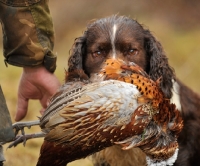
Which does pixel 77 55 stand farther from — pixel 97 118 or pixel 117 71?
pixel 97 118

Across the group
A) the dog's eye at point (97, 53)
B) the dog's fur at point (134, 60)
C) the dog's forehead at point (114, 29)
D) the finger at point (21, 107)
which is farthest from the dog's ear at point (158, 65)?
the finger at point (21, 107)

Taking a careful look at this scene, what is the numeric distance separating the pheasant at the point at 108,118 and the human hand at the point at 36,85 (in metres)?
0.58

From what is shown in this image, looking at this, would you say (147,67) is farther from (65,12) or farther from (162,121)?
(65,12)

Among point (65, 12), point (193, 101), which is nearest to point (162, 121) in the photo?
point (193, 101)

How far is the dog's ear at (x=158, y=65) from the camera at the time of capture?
5.29 meters

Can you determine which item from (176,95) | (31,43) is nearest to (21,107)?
(31,43)

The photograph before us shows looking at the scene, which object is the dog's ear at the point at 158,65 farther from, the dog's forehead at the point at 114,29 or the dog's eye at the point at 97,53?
the dog's eye at the point at 97,53

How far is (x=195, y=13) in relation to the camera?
15.0 meters

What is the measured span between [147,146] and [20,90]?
127cm

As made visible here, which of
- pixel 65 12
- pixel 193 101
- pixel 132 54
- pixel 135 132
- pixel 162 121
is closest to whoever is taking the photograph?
pixel 135 132

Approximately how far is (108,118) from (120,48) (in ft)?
5.18

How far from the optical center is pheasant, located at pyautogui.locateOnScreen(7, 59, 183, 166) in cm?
370

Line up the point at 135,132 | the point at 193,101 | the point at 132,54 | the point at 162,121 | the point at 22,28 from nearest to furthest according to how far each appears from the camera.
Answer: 1. the point at 135,132
2. the point at 162,121
3. the point at 22,28
4. the point at 132,54
5. the point at 193,101

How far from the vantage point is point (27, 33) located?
4.63 meters
